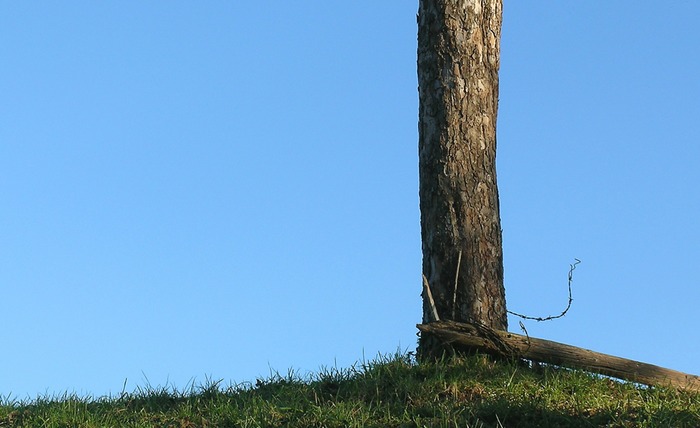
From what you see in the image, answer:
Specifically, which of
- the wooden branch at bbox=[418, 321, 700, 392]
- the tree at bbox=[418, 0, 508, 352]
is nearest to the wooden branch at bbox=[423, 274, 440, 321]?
the tree at bbox=[418, 0, 508, 352]

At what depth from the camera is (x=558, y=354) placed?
9.67m

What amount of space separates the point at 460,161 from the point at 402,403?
293cm

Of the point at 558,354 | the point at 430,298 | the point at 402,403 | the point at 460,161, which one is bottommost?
the point at 402,403

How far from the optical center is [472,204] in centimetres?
1015

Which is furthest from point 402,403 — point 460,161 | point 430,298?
point 460,161

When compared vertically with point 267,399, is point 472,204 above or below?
above

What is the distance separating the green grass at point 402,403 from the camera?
326 inches

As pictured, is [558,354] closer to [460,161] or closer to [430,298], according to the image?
[430,298]

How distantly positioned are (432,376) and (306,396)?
130 cm

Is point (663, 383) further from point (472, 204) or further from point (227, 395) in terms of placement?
point (227, 395)

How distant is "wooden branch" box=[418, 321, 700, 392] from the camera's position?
9633mm

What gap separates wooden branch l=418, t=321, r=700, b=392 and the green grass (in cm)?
13

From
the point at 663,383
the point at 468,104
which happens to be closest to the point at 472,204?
the point at 468,104

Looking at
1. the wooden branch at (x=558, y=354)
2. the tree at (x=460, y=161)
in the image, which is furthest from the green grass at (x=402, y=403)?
the tree at (x=460, y=161)
